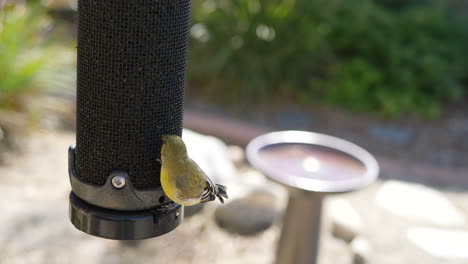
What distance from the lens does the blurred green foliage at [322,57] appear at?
7242mm

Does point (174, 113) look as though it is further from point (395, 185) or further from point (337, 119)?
point (337, 119)

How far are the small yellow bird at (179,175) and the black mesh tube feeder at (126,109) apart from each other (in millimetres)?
136

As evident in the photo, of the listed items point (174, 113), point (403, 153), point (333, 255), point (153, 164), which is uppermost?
point (174, 113)

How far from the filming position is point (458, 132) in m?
7.20

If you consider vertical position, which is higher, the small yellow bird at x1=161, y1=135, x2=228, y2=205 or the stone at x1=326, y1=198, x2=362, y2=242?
the small yellow bird at x1=161, y1=135, x2=228, y2=205

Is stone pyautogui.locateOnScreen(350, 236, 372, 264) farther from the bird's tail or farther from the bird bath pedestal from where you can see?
the bird's tail

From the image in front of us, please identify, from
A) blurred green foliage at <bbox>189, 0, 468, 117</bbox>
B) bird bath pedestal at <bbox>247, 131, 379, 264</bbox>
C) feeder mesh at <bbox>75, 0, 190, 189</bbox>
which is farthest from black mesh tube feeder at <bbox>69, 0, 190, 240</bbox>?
blurred green foliage at <bbox>189, 0, 468, 117</bbox>

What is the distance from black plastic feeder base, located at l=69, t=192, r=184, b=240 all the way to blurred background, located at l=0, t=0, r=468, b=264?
199 cm

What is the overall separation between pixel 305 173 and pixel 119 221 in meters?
2.05

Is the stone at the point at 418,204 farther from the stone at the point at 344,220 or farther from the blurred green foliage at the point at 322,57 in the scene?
the blurred green foliage at the point at 322,57

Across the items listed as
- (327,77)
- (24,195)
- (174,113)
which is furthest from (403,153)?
(174,113)

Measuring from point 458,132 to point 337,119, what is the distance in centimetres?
136

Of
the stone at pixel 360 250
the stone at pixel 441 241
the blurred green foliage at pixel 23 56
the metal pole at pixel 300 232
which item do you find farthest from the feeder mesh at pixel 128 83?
the blurred green foliage at pixel 23 56

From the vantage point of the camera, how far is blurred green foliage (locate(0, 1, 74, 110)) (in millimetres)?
5535
